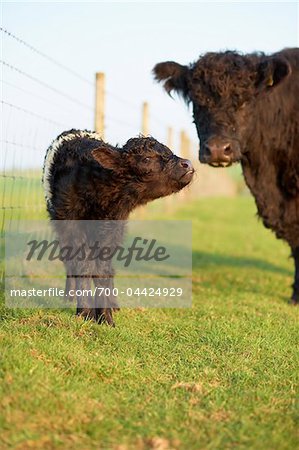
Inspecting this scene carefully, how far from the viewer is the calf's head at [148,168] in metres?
5.60

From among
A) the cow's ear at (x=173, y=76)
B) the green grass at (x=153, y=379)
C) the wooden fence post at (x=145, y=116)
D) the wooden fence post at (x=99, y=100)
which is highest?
the wooden fence post at (x=145, y=116)

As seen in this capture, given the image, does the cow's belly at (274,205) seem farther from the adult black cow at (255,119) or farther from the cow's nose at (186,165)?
the cow's nose at (186,165)

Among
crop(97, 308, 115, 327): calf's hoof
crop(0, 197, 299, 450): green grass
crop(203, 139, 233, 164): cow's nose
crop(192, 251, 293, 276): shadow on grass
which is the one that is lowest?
crop(0, 197, 299, 450): green grass

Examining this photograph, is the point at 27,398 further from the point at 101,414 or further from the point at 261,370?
the point at 261,370

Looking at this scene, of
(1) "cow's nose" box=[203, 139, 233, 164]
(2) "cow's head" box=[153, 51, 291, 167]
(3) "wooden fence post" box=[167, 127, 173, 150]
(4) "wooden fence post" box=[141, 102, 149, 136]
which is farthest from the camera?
(3) "wooden fence post" box=[167, 127, 173, 150]

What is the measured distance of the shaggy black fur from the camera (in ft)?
18.3

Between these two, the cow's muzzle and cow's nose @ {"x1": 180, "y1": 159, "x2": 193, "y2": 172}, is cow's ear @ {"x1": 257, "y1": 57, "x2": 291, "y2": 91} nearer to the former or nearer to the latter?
the cow's muzzle

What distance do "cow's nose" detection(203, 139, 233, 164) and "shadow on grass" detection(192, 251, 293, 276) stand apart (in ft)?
12.0

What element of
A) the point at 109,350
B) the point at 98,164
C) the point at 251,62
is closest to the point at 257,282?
the point at 251,62

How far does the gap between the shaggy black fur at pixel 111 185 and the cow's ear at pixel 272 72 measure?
1626mm

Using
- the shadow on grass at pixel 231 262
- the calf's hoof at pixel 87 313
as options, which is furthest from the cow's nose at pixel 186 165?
the shadow on grass at pixel 231 262

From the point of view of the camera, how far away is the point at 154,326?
18.1 feet

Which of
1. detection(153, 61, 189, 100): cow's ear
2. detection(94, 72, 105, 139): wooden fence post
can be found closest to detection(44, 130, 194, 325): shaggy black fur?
detection(153, 61, 189, 100): cow's ear

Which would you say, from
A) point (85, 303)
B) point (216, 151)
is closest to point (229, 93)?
point (216, 151)
